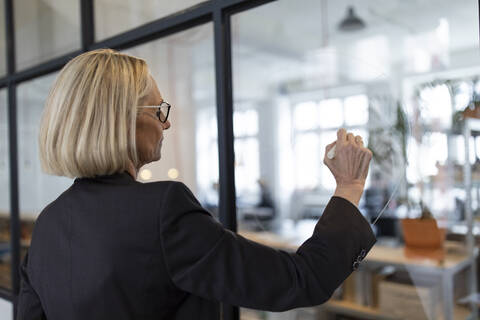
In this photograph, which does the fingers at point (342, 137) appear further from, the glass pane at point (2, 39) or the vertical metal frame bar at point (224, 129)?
the glass pane at point (2, 39)

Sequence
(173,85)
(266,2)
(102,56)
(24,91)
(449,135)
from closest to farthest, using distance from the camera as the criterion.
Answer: (102,56) → (266,2) → (173,85) → (24,91) → (449,135)

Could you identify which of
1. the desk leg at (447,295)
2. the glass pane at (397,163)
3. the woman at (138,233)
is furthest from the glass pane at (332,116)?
the desk leg at (447,295)

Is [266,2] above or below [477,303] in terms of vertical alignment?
above

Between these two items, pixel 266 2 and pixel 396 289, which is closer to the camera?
pixel 266 2

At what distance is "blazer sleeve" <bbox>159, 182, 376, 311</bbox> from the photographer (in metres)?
0.59

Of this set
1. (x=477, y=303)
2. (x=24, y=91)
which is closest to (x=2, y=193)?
(x=24, y=91)

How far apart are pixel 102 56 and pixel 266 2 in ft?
1.75

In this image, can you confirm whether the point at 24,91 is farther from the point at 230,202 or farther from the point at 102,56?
the point at 102,56

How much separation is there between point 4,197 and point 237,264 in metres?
2.13

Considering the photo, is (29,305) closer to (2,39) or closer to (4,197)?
(4,197)

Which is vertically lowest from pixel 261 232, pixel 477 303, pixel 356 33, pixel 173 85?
pixel 477 303

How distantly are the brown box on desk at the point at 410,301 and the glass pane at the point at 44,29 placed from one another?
201 cm

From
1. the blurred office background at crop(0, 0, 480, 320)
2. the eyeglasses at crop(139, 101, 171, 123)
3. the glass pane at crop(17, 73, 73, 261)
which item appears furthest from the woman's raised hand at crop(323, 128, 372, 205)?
the glass pane at crop(17, 73, 73, 261)

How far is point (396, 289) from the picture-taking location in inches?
90.7
